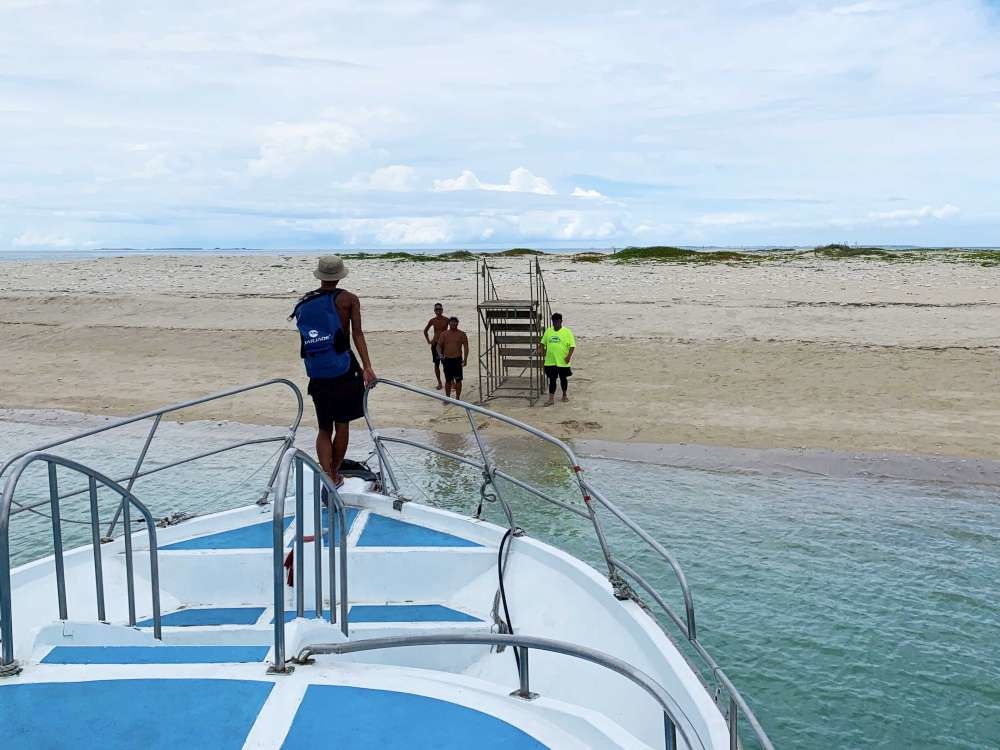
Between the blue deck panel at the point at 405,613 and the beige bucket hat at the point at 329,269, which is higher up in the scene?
the beige bucket hat at the point at 329,269

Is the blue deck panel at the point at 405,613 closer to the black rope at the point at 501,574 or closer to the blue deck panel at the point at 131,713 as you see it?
the black rope at the point at 501,574

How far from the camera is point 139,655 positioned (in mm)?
3314

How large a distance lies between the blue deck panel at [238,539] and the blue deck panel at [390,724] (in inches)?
119

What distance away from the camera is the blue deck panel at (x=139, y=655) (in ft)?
10.7

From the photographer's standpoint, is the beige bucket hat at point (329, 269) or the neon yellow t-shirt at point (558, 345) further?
the neon yellow t-shirt at point (558, 345)

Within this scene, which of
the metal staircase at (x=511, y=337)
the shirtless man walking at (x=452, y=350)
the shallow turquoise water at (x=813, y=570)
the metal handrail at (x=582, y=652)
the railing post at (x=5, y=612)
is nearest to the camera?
the metal handrail at (x=582, y=652)

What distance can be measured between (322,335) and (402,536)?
5.23 ft

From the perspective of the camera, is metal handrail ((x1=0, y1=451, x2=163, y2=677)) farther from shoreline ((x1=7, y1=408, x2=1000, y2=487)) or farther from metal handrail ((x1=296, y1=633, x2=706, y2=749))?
shoreline ((x1=7, y1=408, x2=1000, y2=487))

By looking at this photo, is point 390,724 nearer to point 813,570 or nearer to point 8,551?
point 8,551

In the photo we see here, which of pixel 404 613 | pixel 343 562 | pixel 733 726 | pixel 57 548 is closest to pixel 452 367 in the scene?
pixel 404 613

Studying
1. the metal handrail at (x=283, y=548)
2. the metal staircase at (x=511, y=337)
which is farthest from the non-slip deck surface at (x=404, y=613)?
the metal staircase at (x=511, y=337)

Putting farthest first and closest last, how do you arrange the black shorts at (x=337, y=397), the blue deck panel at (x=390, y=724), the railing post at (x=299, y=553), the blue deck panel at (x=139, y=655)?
1. the black shorts at (x=337, y=397)
2. the railing post at (x=299, y=553)
3. the blue deck panel at (x=139, y=655)
4. the blue deck panel at (x=390, y=724)

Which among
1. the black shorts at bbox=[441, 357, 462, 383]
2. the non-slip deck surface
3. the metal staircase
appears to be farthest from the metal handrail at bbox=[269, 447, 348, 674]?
the metal staircase

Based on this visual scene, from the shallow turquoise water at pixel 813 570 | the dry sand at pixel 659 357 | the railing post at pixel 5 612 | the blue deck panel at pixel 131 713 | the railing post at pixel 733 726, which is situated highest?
the railing post at pixel 5 612
